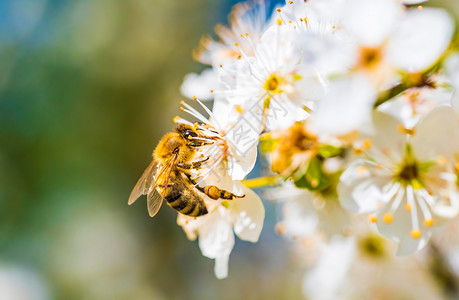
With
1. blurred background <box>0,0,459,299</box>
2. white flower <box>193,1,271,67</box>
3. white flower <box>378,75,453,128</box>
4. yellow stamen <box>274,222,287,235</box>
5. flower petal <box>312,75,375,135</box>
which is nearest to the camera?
flower petal <box>312,75,375,135</box>

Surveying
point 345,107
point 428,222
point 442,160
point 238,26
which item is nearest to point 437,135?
point 442,160

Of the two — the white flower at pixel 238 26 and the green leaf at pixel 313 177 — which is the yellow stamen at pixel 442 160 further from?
the white flower at pixel 238 26

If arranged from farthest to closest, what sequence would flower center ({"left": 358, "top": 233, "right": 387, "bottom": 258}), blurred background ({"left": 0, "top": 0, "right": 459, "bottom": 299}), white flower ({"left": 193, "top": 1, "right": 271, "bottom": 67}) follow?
blurred background ({"left": 0, "top": 0, "right": 459, "bottom": 299}) → flower center ({"left": 358, "top": 233, "right": 387, "bottom": 258}) → white flower ({"left": 193, "top": 1, "right": 271, "bottom": 67})

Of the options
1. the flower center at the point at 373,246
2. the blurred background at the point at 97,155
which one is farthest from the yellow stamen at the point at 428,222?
the blurred background at the point at 97,155

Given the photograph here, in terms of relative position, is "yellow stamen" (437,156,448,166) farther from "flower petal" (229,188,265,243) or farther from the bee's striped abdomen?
the bee's striped abdomen

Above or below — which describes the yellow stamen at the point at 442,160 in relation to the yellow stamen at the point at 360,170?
below

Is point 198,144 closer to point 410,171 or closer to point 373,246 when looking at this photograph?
point 410,171

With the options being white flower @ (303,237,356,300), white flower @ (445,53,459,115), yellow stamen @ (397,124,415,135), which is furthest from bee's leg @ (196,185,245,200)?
white flower @ (303,237,356,300)
